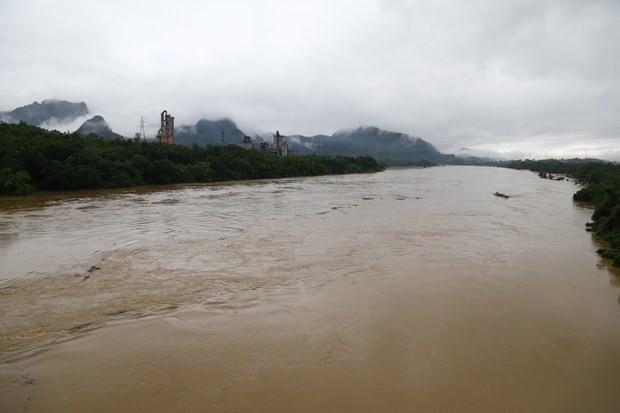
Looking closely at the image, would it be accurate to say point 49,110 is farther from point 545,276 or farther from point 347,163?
point 545,276

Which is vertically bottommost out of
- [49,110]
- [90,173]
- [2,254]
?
[2,254]

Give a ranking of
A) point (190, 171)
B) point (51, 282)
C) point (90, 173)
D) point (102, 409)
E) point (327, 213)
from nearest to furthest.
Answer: point (102, 409), point (51, 282), point (327, 213), point (90, 173), point (190, 171)

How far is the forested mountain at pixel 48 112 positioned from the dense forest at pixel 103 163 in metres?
130

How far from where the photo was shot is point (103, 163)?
3388 centimetres

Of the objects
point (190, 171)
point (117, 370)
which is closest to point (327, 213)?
point (117, 370)

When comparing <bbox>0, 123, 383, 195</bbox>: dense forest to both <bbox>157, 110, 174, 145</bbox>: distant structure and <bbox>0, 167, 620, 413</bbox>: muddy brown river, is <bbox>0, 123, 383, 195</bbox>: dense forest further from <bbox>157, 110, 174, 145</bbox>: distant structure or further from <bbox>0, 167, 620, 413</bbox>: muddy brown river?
<bbox>157, 110, 174, 145</bbox>: distant structure

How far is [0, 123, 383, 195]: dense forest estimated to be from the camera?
29.4m

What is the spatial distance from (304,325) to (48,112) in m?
189

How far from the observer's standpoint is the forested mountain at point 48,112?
143 m

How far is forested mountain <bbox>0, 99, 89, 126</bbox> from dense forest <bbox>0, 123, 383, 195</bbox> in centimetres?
12974

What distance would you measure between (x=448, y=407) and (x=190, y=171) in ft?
142

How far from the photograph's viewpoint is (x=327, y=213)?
19.8 metres

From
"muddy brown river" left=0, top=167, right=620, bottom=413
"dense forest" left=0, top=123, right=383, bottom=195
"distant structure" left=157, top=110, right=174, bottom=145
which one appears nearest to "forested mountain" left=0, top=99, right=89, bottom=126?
"distant structure" left=157, top=110, right=174, bottom=145

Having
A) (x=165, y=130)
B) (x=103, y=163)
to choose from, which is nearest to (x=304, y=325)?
(x=103, y=163)
